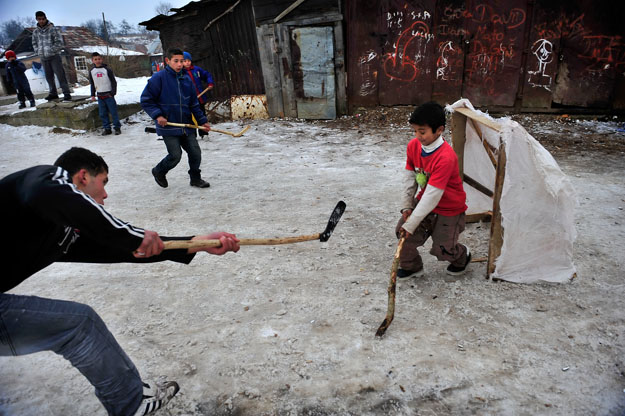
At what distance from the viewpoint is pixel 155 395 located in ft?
7.16

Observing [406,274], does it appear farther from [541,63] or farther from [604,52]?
[604,52]

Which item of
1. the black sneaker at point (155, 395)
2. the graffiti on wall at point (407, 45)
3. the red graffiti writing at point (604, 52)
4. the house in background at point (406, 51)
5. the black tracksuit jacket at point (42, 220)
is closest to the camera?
the black tracksuit jacket at point (42, 220)

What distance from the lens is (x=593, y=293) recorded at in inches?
120

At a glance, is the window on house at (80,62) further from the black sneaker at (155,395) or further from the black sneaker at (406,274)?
the black sneaker at (155,395)

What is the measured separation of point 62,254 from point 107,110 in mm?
8964

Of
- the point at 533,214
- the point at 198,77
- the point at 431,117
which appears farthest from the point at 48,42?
the point at 533,214

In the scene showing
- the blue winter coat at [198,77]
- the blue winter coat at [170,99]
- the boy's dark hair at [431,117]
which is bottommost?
the boy's dark hair at [431,117]

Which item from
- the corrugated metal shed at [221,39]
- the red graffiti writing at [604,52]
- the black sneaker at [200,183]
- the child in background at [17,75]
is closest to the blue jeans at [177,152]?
the black sneaker at [200,183]

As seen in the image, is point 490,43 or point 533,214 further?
point 490,43

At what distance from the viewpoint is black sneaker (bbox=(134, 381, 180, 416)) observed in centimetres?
207

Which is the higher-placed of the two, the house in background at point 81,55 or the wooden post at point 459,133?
the house in background at point 81,55

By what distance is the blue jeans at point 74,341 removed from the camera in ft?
5.50

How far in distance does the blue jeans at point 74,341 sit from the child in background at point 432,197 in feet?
6.79

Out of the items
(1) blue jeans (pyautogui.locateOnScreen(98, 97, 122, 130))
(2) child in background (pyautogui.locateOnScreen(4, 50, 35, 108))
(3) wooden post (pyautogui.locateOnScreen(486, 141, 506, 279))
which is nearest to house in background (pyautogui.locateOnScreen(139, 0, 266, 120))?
(1) blue jeans (pyautogui.locateOnScreen(98, 97, 122, 130))
